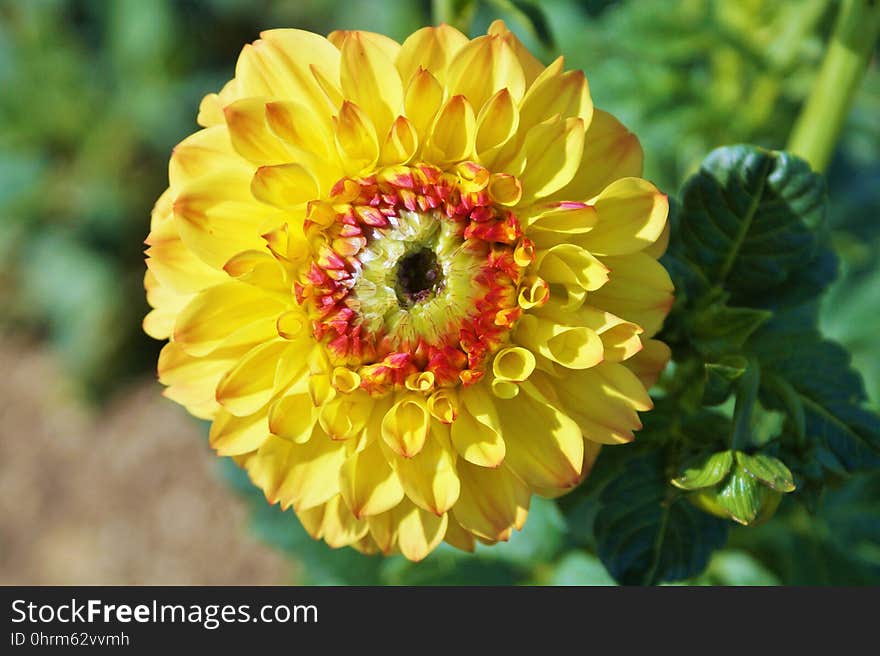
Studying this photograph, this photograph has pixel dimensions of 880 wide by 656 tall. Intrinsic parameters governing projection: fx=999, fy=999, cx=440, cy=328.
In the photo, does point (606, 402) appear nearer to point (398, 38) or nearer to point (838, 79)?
point (838, 79)

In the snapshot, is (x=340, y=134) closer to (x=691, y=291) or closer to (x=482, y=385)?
(x=482, y=385)

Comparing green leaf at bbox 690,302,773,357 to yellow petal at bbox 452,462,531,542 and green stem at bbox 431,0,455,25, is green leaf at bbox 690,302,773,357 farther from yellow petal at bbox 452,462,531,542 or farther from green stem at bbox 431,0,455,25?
green stem at bbox 431,0,455,25

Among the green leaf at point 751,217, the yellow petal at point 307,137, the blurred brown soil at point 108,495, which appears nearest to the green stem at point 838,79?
the green leaf at point 751,217

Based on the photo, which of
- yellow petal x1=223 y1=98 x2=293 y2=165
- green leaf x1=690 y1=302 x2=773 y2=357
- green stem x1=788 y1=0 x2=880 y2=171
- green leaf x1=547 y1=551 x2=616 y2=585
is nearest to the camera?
yellow petal x1=223 y1=98 x2=293 y2=165

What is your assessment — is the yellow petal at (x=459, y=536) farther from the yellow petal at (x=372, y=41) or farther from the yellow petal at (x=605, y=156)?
the yellow petal at (x=372, y=41)

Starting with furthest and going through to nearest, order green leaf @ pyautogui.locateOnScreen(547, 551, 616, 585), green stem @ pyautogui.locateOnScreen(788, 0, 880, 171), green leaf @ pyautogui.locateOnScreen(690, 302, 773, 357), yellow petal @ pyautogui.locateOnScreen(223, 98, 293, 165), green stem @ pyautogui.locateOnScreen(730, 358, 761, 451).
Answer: green leaf @ pyautogui.locateOnScreen(547, 551, 616, 585)
green stem @ pyautogui.locateOnScreen(788, 0, 880, 171)
green leaf @ pyautogui.locateOnScreen(690, 302, 773, 357)
green stem @ pyautogui.locateOnScreen(730, 358, 761, 451)
yellow petal @ pyautogui.locateOnScreen(223, 98, 293, 165)

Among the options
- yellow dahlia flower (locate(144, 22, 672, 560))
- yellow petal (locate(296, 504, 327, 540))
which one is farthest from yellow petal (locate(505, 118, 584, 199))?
yellow petal (locate(296, 504, 327, 540))

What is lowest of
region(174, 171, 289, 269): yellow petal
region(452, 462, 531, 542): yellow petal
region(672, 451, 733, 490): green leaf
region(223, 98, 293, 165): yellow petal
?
region(452, 462, 531, 542): yellow petal
